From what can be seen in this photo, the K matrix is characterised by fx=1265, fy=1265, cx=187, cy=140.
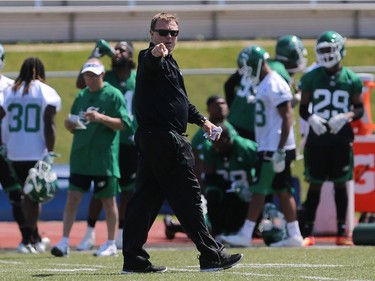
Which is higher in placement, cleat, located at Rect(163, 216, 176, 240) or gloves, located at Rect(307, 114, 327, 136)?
gloves, located at Rect(307, 114, 327, 136)

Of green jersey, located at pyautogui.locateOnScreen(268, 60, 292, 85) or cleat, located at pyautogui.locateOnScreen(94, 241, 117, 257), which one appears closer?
cleat, located at pyautogui.locateOnScreen(94, 241, 117, 257)

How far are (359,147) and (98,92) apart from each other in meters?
3.57

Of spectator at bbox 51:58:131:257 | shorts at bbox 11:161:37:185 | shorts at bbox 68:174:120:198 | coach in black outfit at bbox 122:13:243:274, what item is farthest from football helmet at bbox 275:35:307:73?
coach in black outfit at bbox 122:13:243:274

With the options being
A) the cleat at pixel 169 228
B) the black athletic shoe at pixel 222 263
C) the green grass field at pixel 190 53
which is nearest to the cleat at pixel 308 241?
the cleat at pixel 169 228

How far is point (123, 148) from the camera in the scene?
12352 millimetres

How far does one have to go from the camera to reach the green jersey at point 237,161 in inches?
506

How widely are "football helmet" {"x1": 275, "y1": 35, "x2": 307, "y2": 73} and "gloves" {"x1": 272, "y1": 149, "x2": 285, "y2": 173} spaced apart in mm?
1659

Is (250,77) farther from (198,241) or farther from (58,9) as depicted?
(58,9)

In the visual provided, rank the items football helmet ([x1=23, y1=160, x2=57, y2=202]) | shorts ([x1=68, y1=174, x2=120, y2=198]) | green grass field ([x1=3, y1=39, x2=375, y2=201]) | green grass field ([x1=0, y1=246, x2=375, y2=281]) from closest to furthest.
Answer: green grass field ([x1=0, y1=246, x2=375, y2=281]) → shorts ([x1=68, y1=174, x2=120, y2=198]) → football helmet ([x1=23, y1=160, x2=57, y2=202]) → green grass field ([x1=3, y1=39, x2=375, y2=201])

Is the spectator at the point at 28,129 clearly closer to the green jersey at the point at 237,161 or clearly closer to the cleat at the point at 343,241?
the green jersey at the point at 237,161

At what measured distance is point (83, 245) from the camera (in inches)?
479

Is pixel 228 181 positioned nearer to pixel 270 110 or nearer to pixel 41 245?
pixel 270 110

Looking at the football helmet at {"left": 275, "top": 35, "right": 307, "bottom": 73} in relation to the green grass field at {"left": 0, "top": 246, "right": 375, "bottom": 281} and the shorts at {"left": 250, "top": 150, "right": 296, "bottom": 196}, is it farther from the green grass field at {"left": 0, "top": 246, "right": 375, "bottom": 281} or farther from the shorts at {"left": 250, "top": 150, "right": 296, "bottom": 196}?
the green grass field at {"left": 0, "top": 246, "right": 375, "bottom": 281}

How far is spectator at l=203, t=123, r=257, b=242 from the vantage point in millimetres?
12852
